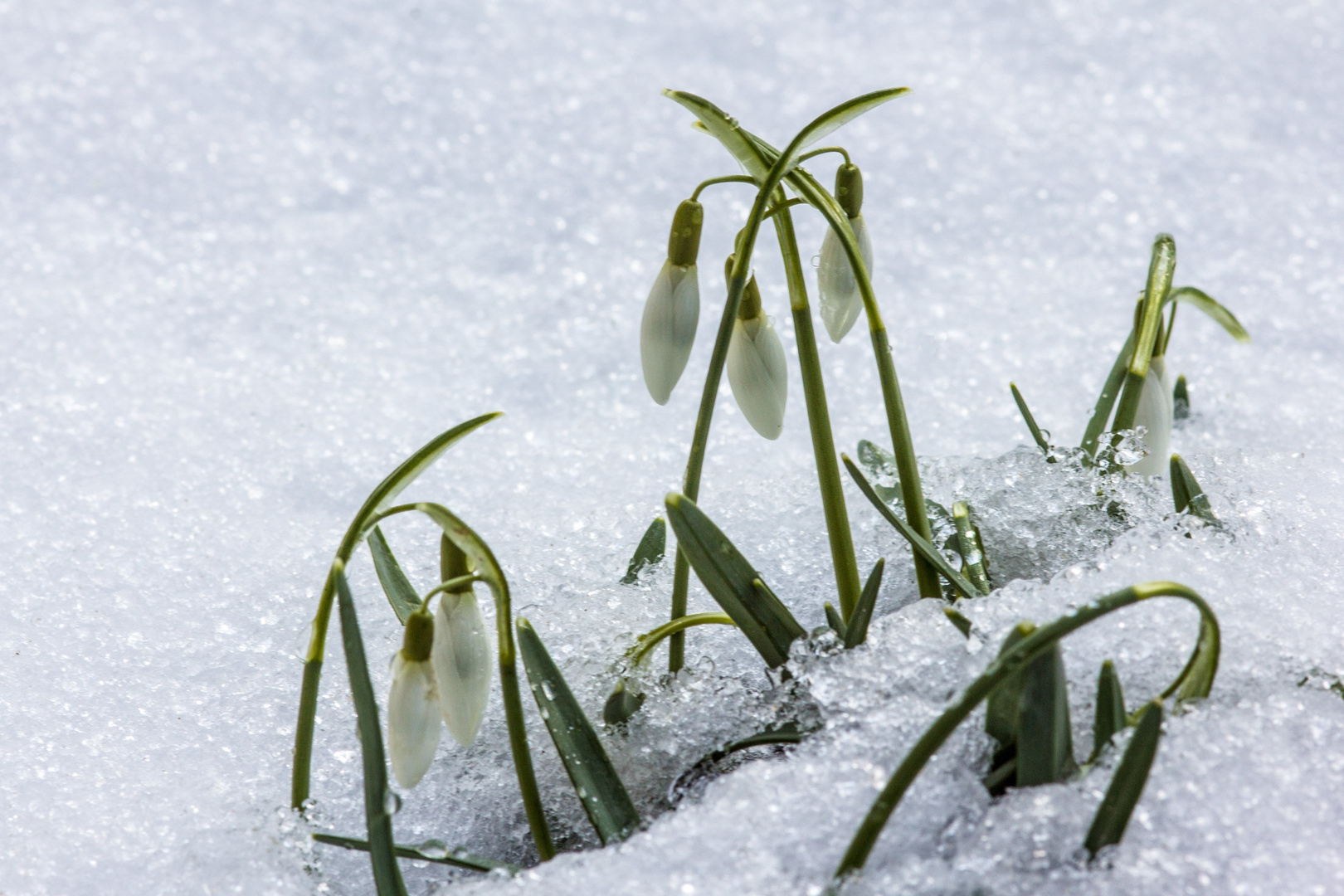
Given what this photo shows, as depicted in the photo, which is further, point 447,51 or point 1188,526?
point 447,51

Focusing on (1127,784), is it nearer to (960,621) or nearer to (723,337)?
(960,621)

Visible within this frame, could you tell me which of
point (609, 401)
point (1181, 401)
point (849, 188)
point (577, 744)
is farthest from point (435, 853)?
point (1181, 401)

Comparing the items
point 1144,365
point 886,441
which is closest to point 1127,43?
point 886,441

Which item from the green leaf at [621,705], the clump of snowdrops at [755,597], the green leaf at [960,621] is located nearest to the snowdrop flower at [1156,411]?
the clump of snowdrops at [755,597]

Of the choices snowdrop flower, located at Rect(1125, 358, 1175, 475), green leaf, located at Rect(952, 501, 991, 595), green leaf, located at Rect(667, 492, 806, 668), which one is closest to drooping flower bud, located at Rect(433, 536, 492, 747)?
green leaf, located at Rect(667, 492, 806, 668)

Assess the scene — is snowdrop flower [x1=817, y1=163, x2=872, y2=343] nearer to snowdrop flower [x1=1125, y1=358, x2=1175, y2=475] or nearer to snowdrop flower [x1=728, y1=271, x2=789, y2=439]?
snowdrop flower [x1=728, y1=271, x2=789, y2=439]

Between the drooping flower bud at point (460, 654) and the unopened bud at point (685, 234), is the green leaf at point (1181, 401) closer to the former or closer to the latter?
the unopened bud at point (685, 234)

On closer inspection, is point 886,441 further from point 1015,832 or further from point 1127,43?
point 1127,43

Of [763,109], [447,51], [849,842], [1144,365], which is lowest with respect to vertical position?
[849,842]
